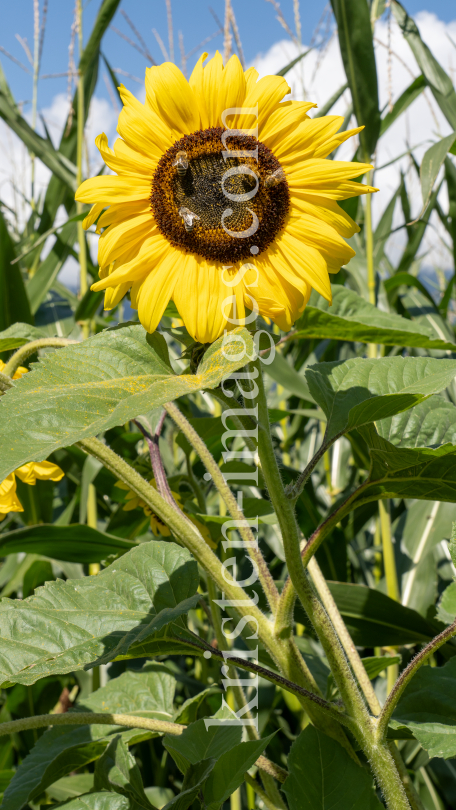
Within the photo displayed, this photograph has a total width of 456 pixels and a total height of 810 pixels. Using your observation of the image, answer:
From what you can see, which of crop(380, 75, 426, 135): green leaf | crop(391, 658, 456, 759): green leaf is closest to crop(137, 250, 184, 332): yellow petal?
crop(391, 658, 456, 759): green leaf

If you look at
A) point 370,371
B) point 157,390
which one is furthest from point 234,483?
point 157,390

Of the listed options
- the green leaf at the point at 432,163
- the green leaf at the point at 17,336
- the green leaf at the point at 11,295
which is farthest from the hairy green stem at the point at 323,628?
the green leaf at the point at 11,295

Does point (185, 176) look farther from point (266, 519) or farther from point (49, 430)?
point (266, 519)

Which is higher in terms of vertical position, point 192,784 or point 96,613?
point 96,613

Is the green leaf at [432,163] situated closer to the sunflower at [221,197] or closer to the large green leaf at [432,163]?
the large green leaf at [432,163]

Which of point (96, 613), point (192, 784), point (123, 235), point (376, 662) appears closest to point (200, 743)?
point (192, 784)

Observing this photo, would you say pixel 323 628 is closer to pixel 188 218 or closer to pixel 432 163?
pixel 188 218

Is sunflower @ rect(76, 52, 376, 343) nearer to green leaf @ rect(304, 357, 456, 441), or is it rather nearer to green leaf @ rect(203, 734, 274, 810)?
green leaf @ rect(304, 357, 456, 441)
